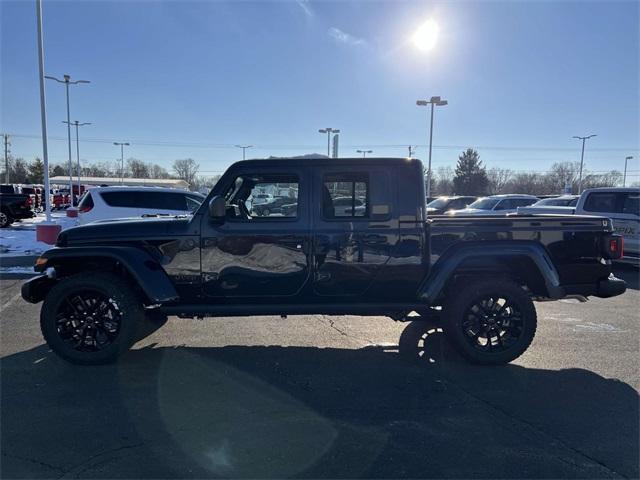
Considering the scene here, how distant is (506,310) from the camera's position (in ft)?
14.1

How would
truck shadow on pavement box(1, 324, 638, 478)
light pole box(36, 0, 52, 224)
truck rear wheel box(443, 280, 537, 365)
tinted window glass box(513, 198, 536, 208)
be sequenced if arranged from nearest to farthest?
truck shadow on pavement box(1, 324, 638, 478) → truck rear wheel box(443, 280, 537, 365) → light pole box(36, 0, 52, 224) → tinted window glass box(513, 198, 536, 208)

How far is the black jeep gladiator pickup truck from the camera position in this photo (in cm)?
415

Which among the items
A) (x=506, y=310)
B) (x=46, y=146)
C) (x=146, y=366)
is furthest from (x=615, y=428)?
(x=46, y=146)

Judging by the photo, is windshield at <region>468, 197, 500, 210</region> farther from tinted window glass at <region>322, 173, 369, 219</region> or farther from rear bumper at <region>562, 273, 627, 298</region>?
tinted window glass at <region>322, 173, 369, 219</region>

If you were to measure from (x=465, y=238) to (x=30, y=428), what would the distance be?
396cm

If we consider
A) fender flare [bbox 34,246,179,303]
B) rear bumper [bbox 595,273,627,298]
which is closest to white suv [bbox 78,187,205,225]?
fender flare [bbox 34,246,179,303]

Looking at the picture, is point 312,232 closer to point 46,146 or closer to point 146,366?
point 146,366

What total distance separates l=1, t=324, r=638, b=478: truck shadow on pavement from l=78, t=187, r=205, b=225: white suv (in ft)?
23.3

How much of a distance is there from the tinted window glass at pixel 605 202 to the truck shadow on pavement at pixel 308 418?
23.0 ft

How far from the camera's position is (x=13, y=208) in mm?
18719

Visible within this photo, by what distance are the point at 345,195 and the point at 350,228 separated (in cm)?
35

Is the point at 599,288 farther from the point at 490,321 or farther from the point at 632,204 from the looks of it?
the point at 632,204

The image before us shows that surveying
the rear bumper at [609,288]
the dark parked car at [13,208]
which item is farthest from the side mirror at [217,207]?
the dark parked car at [13,208]

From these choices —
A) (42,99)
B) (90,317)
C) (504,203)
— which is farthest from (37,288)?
(504,203)
